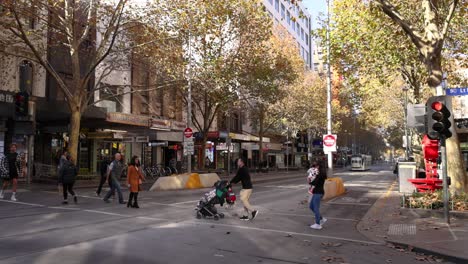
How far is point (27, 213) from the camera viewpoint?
37.6 ft

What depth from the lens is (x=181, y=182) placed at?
21.6 m

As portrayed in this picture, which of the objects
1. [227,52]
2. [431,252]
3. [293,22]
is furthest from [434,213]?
[293,22]

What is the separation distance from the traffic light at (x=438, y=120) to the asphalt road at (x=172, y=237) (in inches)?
A: 118

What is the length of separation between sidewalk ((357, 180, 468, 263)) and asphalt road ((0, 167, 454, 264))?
320 mm

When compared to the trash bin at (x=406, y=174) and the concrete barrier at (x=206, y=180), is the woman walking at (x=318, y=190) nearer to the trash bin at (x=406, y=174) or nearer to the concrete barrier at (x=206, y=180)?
the trash bin at (x=406, y=174)

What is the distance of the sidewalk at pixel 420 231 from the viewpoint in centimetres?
767

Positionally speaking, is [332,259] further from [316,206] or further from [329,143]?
[329,143]

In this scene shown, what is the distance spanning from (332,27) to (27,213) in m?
16.8

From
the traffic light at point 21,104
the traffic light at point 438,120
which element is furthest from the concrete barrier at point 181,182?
the traffic light at point 438,120

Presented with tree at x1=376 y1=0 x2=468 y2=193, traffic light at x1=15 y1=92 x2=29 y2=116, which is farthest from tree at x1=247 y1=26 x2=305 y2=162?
tree at x1=376 y1=0 x2=468 y2=193

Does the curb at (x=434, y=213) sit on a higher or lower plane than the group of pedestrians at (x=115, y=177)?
lower

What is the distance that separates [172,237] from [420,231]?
17.6 ft

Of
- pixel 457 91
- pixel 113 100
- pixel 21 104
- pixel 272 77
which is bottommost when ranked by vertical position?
pixel 457 91

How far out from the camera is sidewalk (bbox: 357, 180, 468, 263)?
7.67 m
